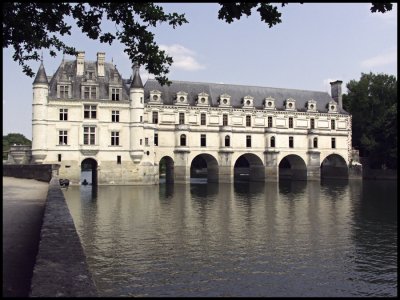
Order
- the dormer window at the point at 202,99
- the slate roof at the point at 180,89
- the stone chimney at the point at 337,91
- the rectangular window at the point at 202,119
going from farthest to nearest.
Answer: the stone chimney at the point at 337,91
the rectangular window at the point at 202,119
the dormer window at the point at 202,99
the slate roof at the point at 180,89

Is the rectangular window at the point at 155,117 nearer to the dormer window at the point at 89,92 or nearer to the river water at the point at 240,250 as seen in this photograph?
the dormer window at the point at 89,92

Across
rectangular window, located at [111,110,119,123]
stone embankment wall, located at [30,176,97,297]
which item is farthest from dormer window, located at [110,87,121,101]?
stone embankment wall, located at [30,176,97,297]

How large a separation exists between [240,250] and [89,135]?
37128 mm

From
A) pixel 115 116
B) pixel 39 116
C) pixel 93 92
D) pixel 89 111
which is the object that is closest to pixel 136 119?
pixel 115 116

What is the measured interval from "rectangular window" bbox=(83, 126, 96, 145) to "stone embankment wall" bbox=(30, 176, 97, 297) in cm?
4195

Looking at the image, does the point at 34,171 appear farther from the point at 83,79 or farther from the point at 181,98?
the point at 181,98

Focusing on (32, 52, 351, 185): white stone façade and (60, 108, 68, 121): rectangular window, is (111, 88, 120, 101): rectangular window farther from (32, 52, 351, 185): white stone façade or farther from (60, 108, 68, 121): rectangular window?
(60, 108, 68, 121): rectangular window

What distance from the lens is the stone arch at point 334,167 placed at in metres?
66.7

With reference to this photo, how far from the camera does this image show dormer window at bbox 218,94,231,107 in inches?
2357

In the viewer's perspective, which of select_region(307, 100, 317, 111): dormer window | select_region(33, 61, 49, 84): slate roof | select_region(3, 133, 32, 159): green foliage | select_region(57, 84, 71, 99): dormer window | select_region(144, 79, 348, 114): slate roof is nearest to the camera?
select_region(33, 61, 49, 84): slate roof

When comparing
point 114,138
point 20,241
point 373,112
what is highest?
point 373,112

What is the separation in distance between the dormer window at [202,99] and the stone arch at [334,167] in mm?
22845

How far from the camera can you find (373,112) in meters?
73.1

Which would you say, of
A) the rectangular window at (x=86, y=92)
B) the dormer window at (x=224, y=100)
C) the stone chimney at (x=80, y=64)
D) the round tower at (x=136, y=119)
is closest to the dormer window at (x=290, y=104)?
the dormer window at (x=224, y=100)
